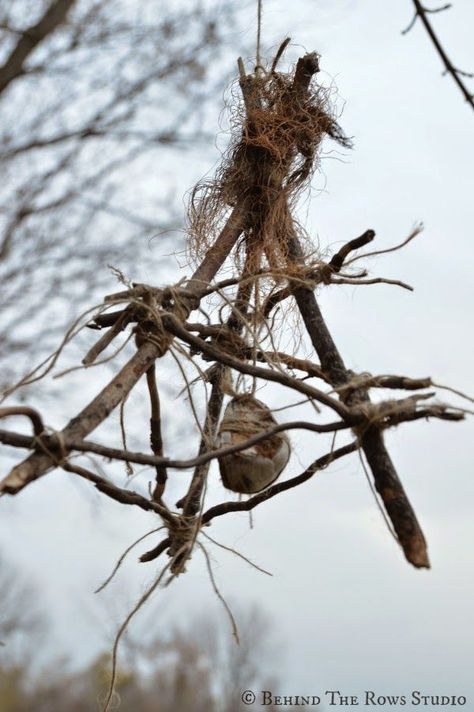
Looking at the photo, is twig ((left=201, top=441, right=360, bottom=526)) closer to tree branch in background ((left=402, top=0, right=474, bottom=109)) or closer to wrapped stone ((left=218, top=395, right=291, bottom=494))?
wrapped stone ((left=218, top=395, right=291, bottom=494))

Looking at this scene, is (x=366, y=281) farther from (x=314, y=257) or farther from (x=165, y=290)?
(x=165, y=290)

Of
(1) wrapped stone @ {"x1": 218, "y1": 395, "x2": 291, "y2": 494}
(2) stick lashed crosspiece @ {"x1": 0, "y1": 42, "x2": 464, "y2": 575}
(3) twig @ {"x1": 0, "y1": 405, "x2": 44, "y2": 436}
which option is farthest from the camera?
(1) wrapped stone @ {"x1": 218, "y1": 395, "x2": 291, "y2": 494}

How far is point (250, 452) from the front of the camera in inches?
31.7

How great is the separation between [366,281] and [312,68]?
0.31m

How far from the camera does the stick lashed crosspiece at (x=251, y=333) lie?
67 cm

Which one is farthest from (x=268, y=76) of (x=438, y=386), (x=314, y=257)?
(x=438, y=386)

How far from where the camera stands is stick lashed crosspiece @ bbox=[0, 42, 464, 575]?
0.67 meters

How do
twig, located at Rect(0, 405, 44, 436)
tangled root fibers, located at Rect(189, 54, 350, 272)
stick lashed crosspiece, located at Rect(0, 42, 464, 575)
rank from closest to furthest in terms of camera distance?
twig, located at Rect(0, 405, 44, 436)
stick lashed crosspiece, located at Rect(0, 42, 464, 575)
tangled root fibers, located at Rect(189, 54, 350, 272)

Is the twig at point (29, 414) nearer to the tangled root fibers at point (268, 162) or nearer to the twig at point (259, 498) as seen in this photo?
the twig at point (259, 498)

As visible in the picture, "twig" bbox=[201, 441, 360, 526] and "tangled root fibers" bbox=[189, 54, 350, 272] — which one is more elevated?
"tangled root fibers" bbox=[189, 54, 350, 272]

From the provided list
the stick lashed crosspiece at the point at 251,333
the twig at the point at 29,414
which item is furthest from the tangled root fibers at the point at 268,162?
the twig at the point at 29,414

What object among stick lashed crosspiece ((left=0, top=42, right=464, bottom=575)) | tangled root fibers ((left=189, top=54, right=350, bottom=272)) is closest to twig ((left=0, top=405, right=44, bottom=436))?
stick lashed crosspiece ((left=0, top=42, right=464, bottom=575))

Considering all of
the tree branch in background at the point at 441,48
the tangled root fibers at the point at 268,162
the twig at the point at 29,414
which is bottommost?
the twig at the point at 29,414

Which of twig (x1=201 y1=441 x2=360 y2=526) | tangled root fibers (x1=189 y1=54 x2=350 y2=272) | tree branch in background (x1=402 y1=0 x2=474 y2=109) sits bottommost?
twig (x1=201 y1=441 x2=360 y2=526)
